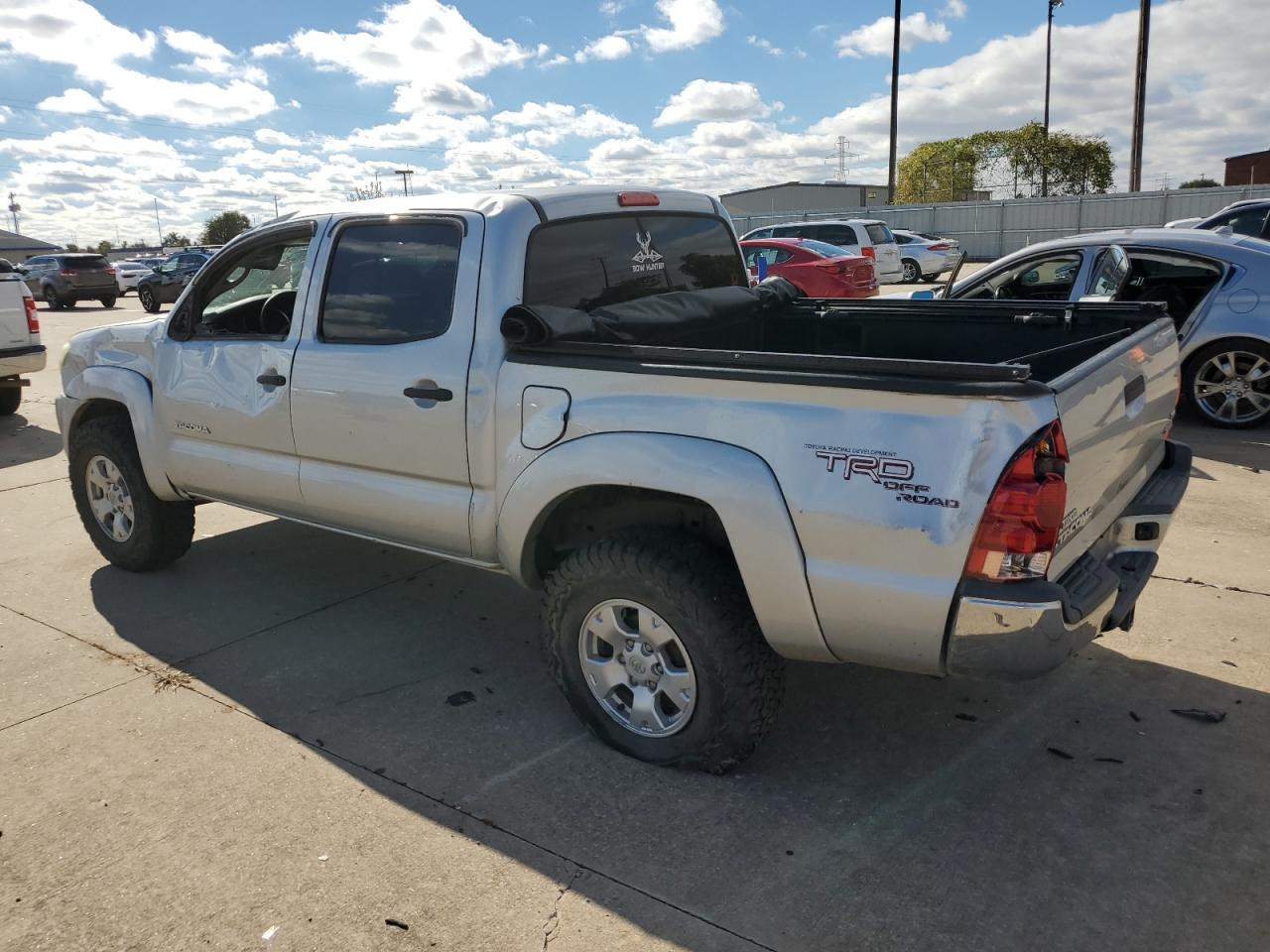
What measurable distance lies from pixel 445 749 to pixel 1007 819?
1.88 metres

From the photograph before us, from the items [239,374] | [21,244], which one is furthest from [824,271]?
[21,244]

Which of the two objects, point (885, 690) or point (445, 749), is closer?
point (445, 749)

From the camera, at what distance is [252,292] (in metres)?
4.84

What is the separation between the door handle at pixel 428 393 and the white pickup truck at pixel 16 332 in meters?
8.13

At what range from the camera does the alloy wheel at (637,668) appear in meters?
3.28

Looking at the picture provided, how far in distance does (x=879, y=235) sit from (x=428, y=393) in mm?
20721

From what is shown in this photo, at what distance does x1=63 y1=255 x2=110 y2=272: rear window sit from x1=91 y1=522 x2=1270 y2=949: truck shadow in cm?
2901

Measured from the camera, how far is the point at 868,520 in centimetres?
271

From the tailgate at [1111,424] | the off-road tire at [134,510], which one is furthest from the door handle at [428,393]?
the off-road tire at [134,510]

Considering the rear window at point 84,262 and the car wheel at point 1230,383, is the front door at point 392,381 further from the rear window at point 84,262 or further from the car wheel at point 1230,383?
the rear window at point 84,262

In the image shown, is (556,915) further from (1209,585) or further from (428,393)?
(1209,585)

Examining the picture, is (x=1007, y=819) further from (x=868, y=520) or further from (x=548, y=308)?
(x=548, y=308)

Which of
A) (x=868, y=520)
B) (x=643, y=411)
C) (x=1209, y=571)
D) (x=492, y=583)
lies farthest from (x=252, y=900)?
(x=1209, y=571)

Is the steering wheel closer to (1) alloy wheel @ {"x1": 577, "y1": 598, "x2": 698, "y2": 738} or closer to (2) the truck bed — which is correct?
(2) the truck bed
